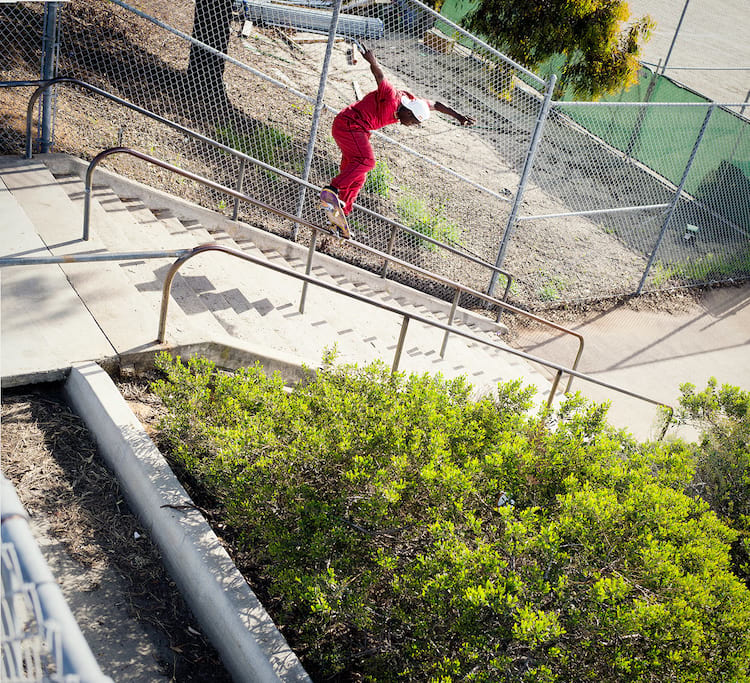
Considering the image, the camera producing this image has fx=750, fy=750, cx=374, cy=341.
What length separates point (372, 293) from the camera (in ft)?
30.5

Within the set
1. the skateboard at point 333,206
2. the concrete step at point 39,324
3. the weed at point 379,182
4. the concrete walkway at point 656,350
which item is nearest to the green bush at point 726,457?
the concrete walkway at point 656,350

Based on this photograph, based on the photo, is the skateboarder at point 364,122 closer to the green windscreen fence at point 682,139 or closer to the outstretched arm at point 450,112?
the outstretched arm at point 450,112

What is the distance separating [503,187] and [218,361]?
28.4 ft

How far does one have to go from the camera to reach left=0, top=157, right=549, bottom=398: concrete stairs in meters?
5.57

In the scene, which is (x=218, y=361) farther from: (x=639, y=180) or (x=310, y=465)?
(x=639, y=180)

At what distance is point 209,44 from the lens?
11156 millimetres

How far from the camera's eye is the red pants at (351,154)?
7195 mm

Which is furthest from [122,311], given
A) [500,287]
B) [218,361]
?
[500,287]

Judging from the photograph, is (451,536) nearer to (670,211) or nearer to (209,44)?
(670,211)

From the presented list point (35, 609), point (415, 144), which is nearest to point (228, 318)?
point (35, 609)

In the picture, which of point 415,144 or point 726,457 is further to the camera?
point 415,144

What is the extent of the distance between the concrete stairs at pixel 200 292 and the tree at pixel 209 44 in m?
3.86

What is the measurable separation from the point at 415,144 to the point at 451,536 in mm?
10504

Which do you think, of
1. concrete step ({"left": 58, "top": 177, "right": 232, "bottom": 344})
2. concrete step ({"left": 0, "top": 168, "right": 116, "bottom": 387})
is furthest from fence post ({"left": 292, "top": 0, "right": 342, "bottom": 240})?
concrete step ({"left": 0, "top": 168, "right": 116, "bottom": 387})
